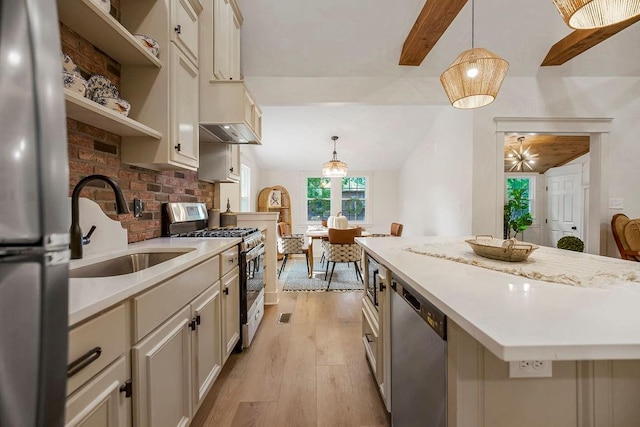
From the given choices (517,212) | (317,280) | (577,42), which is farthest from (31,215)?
(517,212)

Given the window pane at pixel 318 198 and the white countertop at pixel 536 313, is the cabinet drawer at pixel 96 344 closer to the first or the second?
the white countertop at pixel 536 313

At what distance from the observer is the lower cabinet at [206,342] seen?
1.44 m

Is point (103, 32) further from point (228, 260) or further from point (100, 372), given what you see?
point (100, 372)

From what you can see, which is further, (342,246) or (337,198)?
(337,198)

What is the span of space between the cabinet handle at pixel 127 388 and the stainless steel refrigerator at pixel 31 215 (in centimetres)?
59

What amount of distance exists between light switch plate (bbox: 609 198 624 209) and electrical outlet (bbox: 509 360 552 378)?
13.1ft

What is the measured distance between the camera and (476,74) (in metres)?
1.82

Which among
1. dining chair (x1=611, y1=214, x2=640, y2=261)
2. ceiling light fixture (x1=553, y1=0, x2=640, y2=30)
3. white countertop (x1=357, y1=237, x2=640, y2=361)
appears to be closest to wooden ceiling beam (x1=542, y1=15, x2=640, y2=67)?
dining chair (x1=611, y1=214, x2=640, y2=261)

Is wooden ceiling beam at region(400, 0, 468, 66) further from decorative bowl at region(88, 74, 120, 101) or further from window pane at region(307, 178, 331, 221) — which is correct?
window pane at region(307, 178, 331, 221)

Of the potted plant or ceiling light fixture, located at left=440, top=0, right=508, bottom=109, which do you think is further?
the potted plant

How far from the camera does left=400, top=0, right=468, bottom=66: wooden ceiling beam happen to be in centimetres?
238

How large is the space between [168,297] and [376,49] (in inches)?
122

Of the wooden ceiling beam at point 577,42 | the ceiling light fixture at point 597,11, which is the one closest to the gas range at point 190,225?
the ceiling light fixture at point 597,11

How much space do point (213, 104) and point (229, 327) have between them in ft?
5.39
